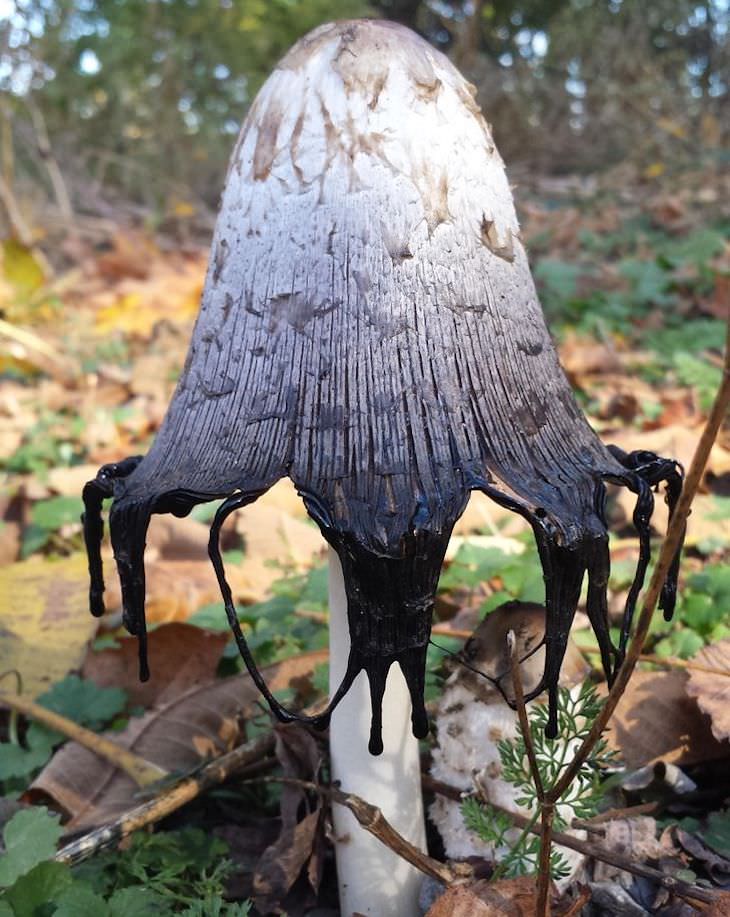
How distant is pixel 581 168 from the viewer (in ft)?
34.0

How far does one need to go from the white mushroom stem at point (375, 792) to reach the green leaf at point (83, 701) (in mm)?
631

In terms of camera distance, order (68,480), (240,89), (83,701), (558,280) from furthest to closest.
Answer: (240,89), (558,280), (68,480), (83,701)

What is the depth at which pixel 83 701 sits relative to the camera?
5.73 ft

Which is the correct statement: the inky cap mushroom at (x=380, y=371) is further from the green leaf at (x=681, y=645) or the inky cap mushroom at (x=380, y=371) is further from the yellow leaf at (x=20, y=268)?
the yellow leaf at (x=20, y=268)

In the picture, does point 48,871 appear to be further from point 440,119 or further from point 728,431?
point 728,431

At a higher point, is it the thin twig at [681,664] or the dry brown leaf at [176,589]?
the thin twig at [681,664]

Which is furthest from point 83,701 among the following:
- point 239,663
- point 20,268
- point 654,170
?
point 654,170

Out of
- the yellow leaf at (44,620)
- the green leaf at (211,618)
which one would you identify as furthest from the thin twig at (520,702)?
the yellow leaf at (44,620)

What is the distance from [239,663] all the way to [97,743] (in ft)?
1.12

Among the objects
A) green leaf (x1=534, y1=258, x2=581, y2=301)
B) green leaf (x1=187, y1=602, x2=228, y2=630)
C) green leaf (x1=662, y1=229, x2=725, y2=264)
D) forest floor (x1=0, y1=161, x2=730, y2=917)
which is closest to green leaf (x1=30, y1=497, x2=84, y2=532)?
forest floor (x1=0, y1=161, x2=730, y2=917)

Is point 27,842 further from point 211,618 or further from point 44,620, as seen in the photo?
point 44,620

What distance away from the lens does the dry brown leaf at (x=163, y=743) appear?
5.08 feet

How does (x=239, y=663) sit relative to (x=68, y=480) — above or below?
below

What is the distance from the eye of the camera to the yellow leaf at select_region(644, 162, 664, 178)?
7.57 metres
